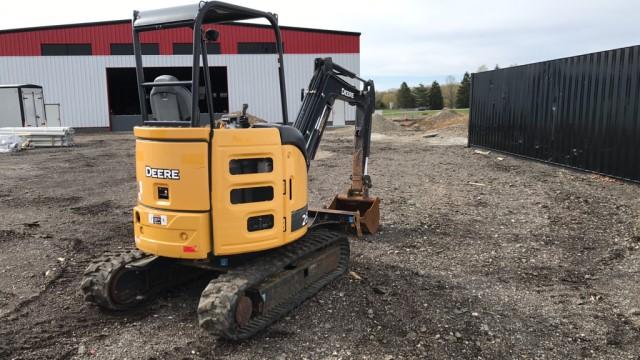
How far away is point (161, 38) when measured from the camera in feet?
111

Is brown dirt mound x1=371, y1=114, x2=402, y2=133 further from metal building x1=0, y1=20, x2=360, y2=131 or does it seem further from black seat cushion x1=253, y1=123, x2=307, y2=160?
black seat cushion x1=253, y1=123, x2=307, y2=160

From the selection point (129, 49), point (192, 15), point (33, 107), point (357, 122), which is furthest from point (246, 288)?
point (129, 49)

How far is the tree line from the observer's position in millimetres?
65875

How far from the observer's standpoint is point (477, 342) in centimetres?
469

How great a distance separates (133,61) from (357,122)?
2908 centimetres

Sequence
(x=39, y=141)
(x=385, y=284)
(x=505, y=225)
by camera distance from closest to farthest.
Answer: (x=385, y=284) < (x=505, y=225) < (x=39, y=141)

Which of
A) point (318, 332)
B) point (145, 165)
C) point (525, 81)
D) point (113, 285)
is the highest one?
point (525, 81)

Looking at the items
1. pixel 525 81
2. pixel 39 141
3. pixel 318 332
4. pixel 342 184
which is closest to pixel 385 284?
pixel 318 332

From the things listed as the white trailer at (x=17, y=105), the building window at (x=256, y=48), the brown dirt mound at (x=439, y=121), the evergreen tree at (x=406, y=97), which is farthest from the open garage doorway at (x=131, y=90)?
the evergreen tree at (x=406, y=97)

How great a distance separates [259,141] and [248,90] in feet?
102

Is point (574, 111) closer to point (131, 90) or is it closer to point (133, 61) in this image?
point (133, 61)

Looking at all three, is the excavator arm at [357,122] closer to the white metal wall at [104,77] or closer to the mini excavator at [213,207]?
the mini excavator at [213,207]

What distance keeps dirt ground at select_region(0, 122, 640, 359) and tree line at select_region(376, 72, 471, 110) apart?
184 ft

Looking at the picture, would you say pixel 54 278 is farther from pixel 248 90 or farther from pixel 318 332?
pixel 248 90
